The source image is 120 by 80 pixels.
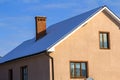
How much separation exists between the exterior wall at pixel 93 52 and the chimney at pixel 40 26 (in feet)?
18.2

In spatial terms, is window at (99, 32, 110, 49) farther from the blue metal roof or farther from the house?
the blue metal roof

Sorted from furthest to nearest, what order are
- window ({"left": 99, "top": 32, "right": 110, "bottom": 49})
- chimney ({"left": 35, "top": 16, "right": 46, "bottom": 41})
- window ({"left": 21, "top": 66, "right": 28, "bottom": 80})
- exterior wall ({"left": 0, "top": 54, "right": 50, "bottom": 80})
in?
1. chimney ({"left": 35, "top": 16, "right": 46, "bottom": 41})
2. window ({"left": 21, "top": 66, "right": 28, "bottom": 80})
3. window ({"left": 99, "top": 32, "right": 110, "bottom": 49})
4. exterior wall ({"left": 0, "top": 54, "right": 50, "bottom": 80})

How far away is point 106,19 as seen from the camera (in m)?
30.8

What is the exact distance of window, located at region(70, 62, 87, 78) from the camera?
1148 inches

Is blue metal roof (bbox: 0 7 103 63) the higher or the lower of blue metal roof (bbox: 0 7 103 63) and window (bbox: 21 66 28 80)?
the higher

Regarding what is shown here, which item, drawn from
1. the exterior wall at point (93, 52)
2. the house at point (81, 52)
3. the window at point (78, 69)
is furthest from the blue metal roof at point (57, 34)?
the window at point (78, 69)

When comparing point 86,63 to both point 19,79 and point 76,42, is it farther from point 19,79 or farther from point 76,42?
point 19,79

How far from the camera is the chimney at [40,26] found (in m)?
34.3

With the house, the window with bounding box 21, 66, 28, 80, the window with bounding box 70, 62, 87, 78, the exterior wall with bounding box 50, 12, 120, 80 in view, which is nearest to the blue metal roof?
the house

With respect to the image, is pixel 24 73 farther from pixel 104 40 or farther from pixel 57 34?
pixel 104 40

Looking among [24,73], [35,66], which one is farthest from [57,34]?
[24,73]

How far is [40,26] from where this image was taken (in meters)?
34.3

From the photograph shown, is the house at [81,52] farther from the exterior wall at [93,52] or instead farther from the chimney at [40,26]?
the chimney at [40,26]

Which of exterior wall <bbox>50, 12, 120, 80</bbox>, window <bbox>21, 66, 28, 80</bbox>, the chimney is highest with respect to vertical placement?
the chimney
